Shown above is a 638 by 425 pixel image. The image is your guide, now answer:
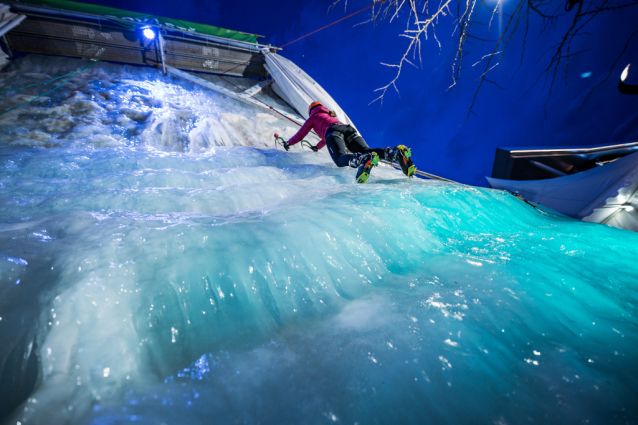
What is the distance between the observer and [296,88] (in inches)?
270

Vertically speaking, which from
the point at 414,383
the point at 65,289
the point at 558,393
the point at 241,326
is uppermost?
the point at 558,393

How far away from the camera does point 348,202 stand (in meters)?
1.96

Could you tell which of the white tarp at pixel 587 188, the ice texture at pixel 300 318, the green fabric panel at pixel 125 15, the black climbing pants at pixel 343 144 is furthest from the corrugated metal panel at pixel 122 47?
the white tarp at pixel 587 188

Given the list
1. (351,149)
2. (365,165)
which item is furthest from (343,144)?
(365,165)

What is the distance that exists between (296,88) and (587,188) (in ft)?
22.3

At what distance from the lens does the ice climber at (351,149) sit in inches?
123

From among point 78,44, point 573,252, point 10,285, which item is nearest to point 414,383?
point 10,285

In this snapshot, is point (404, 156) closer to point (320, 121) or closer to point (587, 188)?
point (320, 121)

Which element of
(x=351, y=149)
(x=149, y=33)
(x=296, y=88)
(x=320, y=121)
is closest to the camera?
(x=351, y=149)

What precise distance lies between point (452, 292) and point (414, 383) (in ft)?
2.00

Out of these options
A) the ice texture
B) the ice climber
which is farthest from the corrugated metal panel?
the ice texture

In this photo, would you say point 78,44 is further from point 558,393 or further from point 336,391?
point 558,393

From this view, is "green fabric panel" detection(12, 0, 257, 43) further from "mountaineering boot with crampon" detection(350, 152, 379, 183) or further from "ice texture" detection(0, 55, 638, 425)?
"mountaineering boot with crampon" detection(350, 152, 379, 183)

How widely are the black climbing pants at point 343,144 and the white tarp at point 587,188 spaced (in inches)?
143
